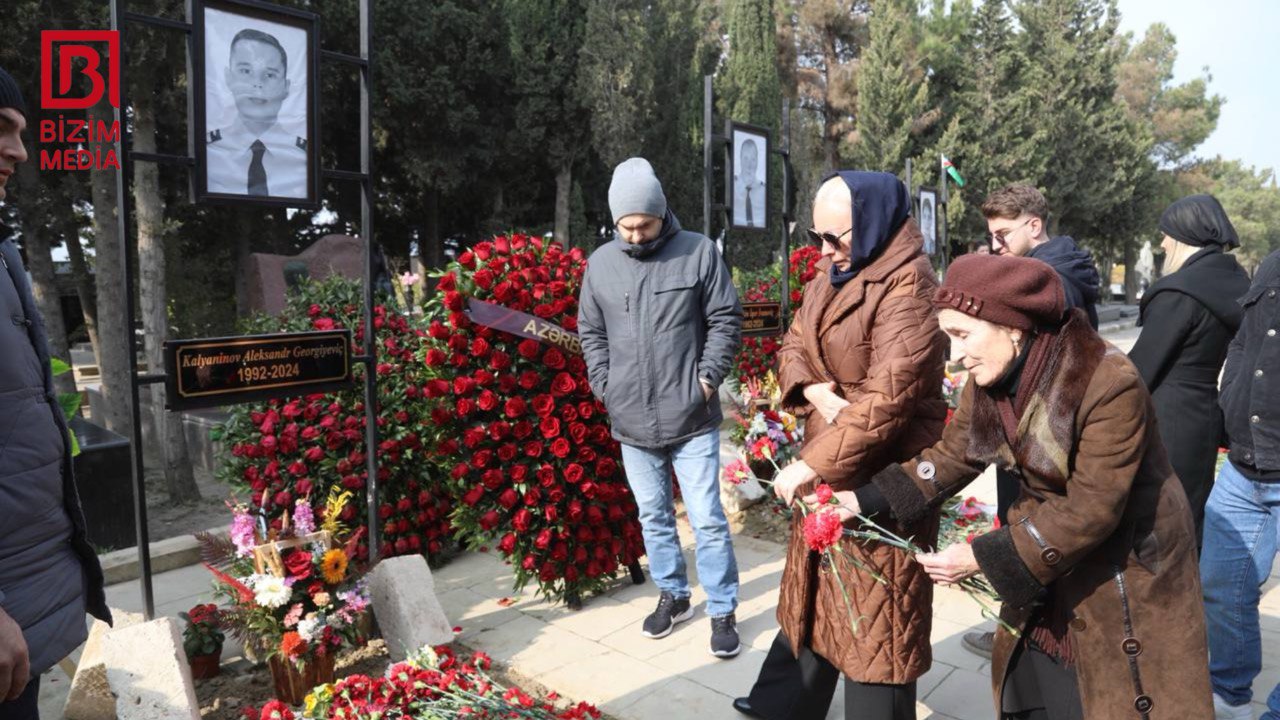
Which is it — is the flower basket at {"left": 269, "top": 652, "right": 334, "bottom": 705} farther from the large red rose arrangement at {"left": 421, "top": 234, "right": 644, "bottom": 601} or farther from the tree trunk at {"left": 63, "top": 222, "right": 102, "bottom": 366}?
the tree trunk at {"left": 63, "top": 222, "right": 102, "bottom": 366}

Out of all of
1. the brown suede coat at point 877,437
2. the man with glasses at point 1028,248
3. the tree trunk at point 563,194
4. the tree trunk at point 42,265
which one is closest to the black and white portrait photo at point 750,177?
the man with glasses at point 1028,248

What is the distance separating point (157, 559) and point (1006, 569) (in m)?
4.48

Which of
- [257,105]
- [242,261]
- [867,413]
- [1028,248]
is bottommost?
[867,413]

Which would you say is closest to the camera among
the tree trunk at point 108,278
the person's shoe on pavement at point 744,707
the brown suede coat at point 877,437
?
the brown suede coat at point 877,437

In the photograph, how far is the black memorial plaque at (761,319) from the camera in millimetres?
6009

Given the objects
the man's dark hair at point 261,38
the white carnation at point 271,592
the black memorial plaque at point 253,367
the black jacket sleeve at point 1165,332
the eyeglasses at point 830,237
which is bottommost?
the white carnation at point 271,592

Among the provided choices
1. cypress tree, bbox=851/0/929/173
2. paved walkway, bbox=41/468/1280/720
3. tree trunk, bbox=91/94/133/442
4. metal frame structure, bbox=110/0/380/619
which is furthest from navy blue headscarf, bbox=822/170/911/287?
cypress tree, bbox=851/0/929/173

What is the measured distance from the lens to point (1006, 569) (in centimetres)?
171

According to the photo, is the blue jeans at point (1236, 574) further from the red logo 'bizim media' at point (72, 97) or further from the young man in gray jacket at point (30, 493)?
the red logo 'bizim media' at point (72, 97)

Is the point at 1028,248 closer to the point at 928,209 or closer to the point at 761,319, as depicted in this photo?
the point at 761,319

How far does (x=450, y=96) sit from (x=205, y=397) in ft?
59.6

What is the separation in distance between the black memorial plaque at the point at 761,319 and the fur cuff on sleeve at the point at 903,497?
3.86 m

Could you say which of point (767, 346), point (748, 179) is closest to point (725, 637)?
point (748, 179)

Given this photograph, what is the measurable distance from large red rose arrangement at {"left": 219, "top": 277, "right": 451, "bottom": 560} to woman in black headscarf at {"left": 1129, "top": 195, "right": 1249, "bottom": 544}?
9.68 feet
